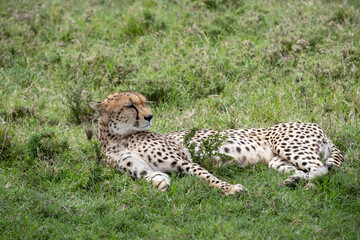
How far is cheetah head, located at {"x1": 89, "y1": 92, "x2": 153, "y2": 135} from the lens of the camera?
16.7 feet

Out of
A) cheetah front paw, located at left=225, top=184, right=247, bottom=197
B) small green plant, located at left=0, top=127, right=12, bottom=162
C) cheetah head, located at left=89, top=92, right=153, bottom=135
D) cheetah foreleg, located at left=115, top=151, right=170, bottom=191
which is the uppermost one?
cheetah head, located at left=89, top=92, right=153, bottom=135

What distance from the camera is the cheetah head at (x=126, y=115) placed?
16.7 feet

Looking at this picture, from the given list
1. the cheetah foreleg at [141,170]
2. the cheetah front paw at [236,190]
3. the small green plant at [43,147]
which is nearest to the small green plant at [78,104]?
the small green plant at [43,147]

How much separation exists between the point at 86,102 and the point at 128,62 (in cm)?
117

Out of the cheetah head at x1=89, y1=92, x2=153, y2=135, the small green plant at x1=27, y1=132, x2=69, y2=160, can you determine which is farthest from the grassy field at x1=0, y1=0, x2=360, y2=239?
the cheetah head at x1=89, y1=92, x2=153, y2=135

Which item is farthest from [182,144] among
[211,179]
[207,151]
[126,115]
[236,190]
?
[236,190]

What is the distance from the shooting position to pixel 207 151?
484 cm

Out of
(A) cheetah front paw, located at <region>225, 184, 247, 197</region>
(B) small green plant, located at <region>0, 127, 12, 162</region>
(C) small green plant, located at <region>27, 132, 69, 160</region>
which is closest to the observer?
(A) cheetah front paw, located at <region>225, 184, 247, 197</region>

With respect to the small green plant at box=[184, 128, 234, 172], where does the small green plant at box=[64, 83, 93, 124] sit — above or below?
below

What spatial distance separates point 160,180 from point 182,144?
2.43ft

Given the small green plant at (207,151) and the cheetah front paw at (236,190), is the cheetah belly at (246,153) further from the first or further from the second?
the cheetah front paw at (236,190)

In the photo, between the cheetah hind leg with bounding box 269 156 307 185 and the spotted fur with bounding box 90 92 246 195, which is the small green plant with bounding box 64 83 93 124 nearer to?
the spotted fur with bounding box 90 92 246 195

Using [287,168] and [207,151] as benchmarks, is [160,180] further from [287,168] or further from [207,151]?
[287,168]

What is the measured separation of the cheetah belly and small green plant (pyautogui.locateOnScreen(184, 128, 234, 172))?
148mm
